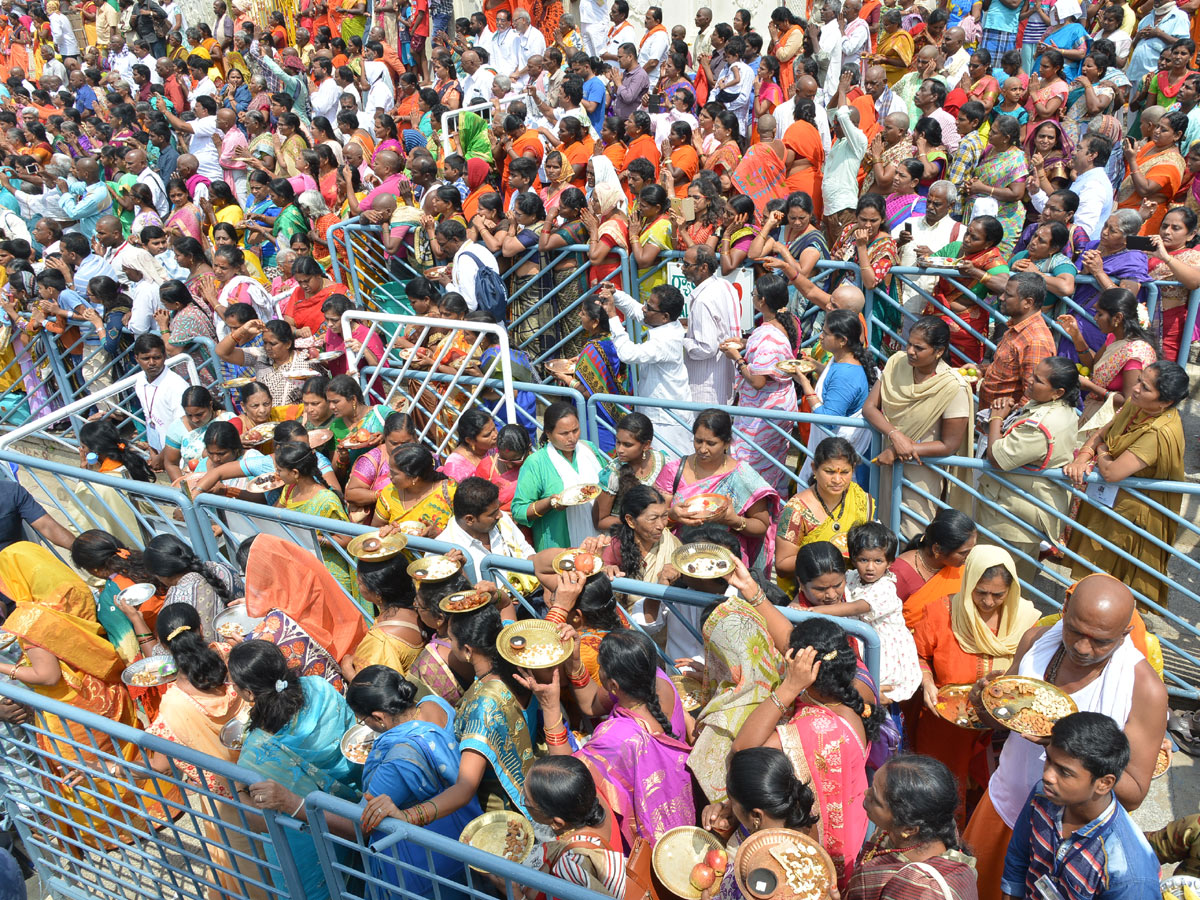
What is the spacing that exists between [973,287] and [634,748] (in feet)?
15.3

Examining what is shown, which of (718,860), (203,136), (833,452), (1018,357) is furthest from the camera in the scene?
(203,136)

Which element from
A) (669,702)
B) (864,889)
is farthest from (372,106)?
(864,889)

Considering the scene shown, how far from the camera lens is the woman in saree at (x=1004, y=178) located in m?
7.27

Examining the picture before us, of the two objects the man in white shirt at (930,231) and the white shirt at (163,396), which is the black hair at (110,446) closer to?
the white shirt at (163,396)

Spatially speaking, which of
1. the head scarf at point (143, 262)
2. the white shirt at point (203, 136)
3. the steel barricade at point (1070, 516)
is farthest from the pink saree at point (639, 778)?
the white shirt at point (203, 136)

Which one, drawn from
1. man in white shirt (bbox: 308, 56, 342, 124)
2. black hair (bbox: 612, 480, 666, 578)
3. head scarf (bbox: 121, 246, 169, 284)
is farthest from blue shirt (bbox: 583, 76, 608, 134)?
black hair (bbox: 612, 480, 666, 578)

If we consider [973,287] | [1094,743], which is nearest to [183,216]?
[973,287]

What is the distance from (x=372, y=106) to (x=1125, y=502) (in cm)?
1178

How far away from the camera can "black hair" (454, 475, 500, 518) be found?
4379mm

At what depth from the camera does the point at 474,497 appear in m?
4.38

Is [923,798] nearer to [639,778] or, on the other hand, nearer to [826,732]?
[826,732]

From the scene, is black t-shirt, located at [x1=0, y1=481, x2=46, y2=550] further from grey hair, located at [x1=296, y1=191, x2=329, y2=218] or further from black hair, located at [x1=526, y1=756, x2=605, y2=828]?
grey hair, located at [x1=296, y1=191, x2=329, y2=218]

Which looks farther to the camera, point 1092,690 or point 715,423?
point 715,423

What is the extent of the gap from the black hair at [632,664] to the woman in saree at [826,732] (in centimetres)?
35
